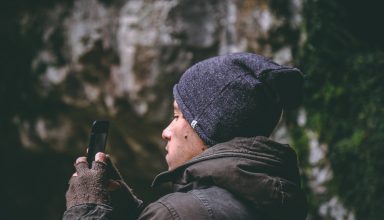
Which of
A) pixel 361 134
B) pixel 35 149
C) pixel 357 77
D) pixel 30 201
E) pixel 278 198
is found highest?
pixel 278 198

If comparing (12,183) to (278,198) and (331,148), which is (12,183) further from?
(278,198)

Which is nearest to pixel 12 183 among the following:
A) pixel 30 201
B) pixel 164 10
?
pixel 30 201

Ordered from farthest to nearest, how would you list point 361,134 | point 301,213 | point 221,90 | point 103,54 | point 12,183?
point 12,183, point 103,54, point 361,134, point 221,90, point 301,213

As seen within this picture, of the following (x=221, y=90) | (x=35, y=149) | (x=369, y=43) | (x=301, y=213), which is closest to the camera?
(x=301, y=213)

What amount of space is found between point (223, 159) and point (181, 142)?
0.27 metres

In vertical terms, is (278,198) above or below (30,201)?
above

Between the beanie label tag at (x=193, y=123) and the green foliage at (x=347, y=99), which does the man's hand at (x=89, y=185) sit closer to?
the beanie label tag at (x=193, y=123)

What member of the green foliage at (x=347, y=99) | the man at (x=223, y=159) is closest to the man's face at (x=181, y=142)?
the man at (x=223, y=159)

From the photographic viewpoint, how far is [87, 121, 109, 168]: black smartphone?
5.25 feet

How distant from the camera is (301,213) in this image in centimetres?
151

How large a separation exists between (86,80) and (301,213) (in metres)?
3.99

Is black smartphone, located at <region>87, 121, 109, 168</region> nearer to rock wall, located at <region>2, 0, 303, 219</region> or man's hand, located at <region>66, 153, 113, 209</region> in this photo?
man's hand, located at <region>66, 153, 113, 209</region>

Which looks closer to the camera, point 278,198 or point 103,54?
point 278,198

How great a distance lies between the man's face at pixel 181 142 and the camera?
5.45ft
